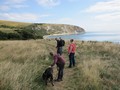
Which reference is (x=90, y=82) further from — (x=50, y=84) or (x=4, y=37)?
(x=4, y=37)

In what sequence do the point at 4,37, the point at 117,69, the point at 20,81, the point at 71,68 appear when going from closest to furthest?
the point at 20,81, the point at 117,69, the point at 71,68, the point at 4,37

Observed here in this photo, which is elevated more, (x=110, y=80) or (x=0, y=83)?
(x=0, y=83)

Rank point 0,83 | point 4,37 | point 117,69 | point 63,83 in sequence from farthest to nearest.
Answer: point 4,37 → point 117,69 → point 63,83 → point 0,83

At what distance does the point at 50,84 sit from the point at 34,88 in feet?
4.51

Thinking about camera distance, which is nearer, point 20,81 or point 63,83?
point 20,81

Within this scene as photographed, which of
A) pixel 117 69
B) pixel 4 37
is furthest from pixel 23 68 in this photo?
pixel 4 37

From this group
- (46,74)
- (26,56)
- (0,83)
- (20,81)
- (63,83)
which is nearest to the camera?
(0,83)

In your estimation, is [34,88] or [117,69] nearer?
[34,88]

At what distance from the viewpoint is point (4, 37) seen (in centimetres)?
6041

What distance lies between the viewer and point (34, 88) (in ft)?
29.7

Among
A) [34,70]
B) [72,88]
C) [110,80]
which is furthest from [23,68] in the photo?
[110,80]

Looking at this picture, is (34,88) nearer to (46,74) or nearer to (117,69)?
(46,74)

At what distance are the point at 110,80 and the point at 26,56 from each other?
6889 millimetres

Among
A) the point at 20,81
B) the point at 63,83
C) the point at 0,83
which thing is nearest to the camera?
the point at 0,83
